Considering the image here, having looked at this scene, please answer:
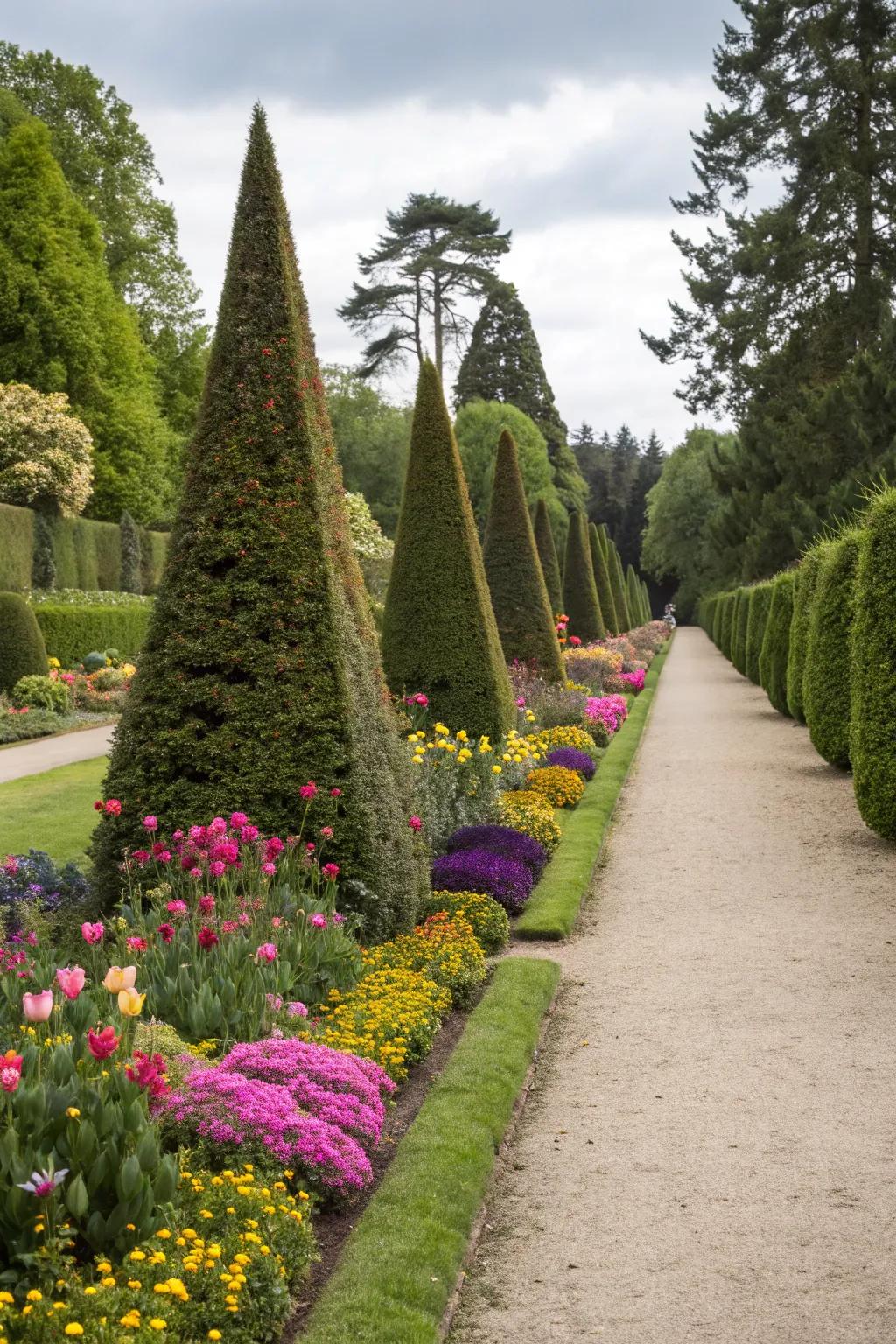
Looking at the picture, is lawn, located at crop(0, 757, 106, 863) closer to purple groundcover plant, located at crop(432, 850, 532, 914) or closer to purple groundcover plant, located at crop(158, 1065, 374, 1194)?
purple groundcover plant, located at crop(432, 850, 532, 914)

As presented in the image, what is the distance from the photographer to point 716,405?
37.1 metres

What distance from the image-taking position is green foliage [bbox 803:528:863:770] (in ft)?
39.5

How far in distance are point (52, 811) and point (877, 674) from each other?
6843mm

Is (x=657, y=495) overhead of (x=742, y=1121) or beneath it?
overhead

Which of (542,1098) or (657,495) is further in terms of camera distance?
(657,495)

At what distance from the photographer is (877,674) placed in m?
8.77

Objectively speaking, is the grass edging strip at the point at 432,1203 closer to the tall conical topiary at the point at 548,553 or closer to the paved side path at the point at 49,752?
the paved side path at the point at 49,752

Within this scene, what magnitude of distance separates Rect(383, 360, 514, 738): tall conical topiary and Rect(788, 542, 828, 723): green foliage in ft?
14.9

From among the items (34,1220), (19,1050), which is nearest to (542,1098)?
(19,1050)

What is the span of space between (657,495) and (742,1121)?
61169 mm

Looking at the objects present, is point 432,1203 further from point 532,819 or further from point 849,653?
point 849,653

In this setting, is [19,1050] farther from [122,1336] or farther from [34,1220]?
[122,1336]

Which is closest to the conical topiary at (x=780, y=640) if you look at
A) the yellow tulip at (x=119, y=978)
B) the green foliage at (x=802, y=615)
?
the green foliage at (x=802, y=615)

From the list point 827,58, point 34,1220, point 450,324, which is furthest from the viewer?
point 450,324
